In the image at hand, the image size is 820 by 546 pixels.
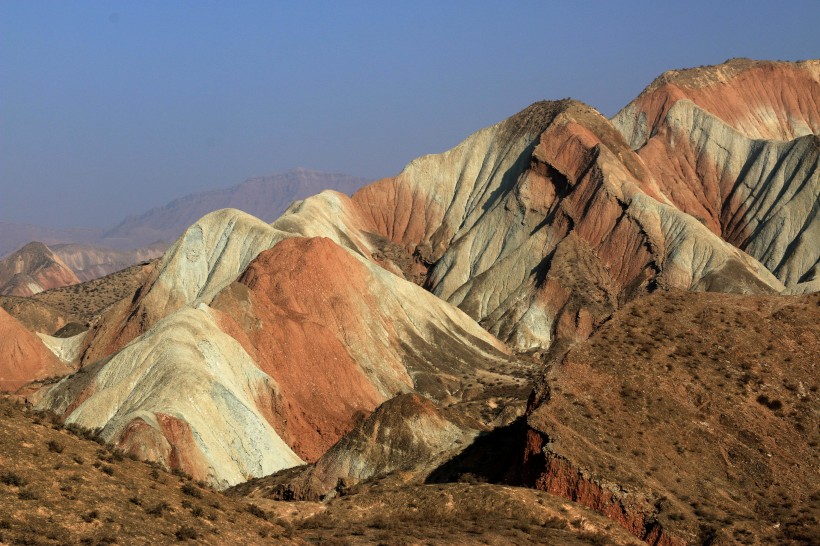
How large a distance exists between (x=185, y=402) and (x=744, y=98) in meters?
128

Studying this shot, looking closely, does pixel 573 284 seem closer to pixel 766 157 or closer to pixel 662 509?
pixel 766 157

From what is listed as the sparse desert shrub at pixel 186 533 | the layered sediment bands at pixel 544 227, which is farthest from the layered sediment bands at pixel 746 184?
the sparse desert shrub at pixel 186 533

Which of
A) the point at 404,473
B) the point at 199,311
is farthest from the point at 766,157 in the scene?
the point at 404,473

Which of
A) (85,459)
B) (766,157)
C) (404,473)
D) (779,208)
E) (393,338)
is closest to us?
(85,459)

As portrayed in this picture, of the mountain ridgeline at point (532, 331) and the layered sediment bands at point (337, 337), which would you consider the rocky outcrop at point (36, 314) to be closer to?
the mountain ridgeline at point (532, 331)

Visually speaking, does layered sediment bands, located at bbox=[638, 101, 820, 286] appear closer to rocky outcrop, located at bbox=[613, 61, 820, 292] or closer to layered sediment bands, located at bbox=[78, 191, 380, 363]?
rocky outcrop, located at bbox=[613, 61, 820, 292]

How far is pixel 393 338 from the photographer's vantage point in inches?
3482

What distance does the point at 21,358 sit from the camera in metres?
85.8

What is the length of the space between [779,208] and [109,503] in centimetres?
11960

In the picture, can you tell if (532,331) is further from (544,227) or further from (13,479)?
(13,479)

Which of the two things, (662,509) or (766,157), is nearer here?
(662,509)

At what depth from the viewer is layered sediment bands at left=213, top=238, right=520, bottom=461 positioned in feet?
237

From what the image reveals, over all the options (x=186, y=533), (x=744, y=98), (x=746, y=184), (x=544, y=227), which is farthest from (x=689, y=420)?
(x=744, y=98)

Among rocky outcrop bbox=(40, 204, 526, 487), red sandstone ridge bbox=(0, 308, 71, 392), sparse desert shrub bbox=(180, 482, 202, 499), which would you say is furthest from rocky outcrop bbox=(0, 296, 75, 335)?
sparse desert shrub bbox=(180, 482, 202, 499)
